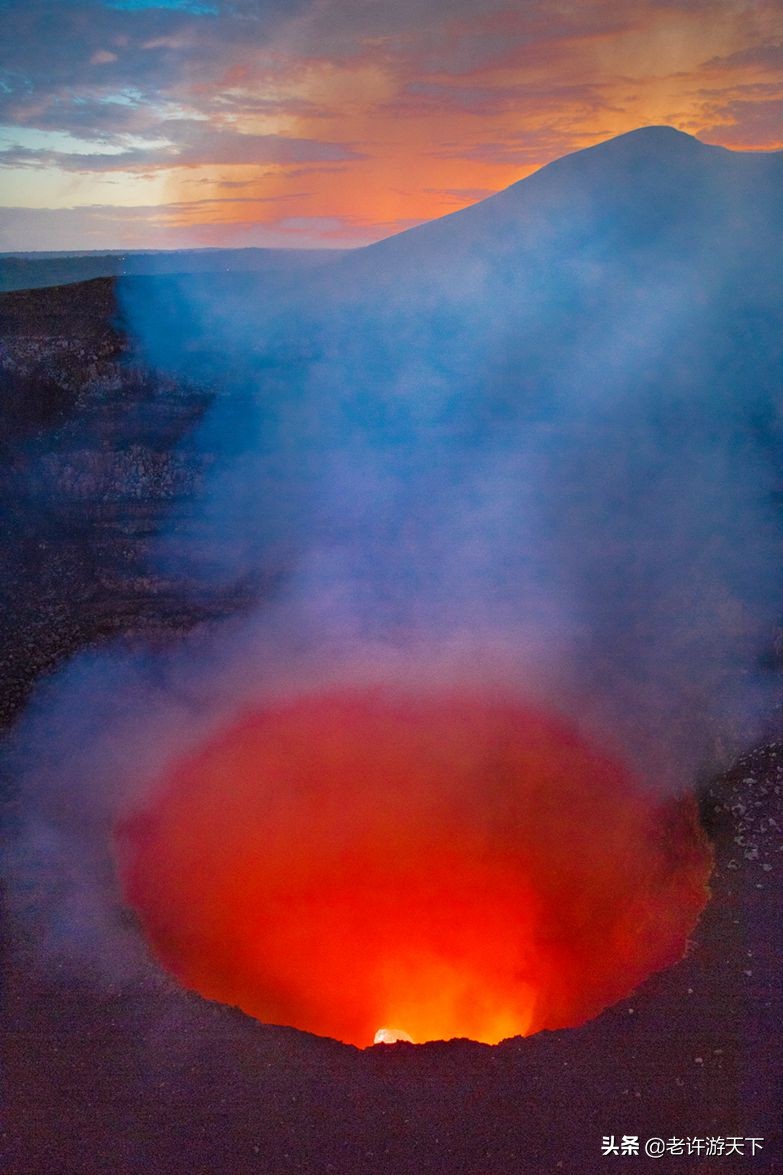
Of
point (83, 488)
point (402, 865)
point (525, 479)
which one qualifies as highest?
point (525, 479)

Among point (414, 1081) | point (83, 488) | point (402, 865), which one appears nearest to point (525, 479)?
point (402, 865)

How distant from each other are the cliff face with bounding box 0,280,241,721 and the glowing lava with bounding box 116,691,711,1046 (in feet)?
8.70

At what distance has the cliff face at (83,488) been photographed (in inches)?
428

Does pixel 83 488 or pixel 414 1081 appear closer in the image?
pixel 414 1081

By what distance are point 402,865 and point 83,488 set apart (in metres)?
7.54

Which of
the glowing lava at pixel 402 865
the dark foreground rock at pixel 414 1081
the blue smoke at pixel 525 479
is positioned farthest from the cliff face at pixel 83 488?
Result: the dark foreground rock at pixel 414 1081

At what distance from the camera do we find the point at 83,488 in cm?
1192

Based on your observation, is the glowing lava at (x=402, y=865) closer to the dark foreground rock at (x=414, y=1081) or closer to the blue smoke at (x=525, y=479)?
the blue smoke at (x=525, y=479)

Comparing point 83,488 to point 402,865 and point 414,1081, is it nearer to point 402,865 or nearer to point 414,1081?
point 402,865

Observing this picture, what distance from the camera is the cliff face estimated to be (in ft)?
35.7

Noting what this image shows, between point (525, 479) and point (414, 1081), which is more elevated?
point (525, 479)

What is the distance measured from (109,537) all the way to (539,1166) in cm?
977

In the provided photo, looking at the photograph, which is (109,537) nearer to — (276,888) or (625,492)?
(276,888)

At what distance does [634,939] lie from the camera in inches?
285
